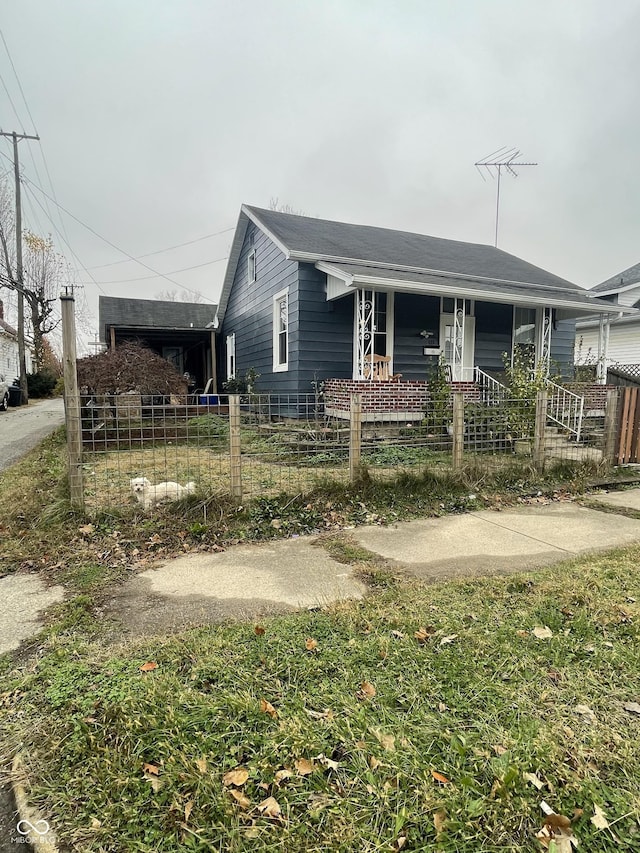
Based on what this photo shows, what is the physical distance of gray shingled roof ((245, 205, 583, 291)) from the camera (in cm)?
1091

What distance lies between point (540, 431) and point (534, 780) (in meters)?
5.20

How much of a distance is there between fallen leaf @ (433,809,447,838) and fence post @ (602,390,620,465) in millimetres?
6434

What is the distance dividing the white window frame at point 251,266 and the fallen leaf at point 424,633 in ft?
43.0

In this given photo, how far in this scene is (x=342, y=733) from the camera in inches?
68.9

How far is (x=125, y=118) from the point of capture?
56.7ft

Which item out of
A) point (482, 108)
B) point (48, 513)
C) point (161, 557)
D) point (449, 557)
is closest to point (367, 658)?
point (449, 557)

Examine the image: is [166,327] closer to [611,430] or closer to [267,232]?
[267,232]

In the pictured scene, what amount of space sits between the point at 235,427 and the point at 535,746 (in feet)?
11.4

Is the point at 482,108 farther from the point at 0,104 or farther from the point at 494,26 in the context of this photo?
the point at 0,104

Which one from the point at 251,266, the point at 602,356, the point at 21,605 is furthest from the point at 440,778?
the point at 251,266

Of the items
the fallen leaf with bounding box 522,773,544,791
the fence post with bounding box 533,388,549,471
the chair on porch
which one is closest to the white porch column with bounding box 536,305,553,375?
the chair on porch

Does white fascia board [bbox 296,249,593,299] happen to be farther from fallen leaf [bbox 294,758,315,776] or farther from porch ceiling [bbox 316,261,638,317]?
fallen leaf [bbox 294,758,315,776]

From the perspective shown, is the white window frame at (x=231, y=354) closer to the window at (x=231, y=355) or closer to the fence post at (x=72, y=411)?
the window at (x=231, y=355)

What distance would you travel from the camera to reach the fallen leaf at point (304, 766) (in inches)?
62.3
